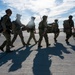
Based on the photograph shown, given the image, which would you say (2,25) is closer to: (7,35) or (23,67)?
(7,35)

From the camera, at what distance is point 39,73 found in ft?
26.5

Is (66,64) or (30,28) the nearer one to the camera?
(66,64)

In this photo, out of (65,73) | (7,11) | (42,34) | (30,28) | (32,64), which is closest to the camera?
(65,73)

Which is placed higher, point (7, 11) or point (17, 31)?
point (7, 11)

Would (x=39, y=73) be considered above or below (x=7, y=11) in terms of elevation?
below

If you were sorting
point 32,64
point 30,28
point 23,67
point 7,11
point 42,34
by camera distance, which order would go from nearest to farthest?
point 23,67 < point 32,64 < point 7,11 < point 42,34 < point 30,28

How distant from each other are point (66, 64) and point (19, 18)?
791cm

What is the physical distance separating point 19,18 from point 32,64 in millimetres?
7556

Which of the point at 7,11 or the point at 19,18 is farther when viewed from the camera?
the point at 19,18

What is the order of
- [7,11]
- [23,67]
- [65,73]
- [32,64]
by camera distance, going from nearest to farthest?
[65,73], [23,67], [32,64], [7,11]

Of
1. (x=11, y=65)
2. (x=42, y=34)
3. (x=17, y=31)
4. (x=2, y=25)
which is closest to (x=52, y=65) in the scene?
(x=11, y=65)

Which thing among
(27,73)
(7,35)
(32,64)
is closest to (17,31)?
(7,35)

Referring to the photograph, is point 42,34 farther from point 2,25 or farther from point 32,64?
point 32,64

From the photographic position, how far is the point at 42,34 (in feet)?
53.8
